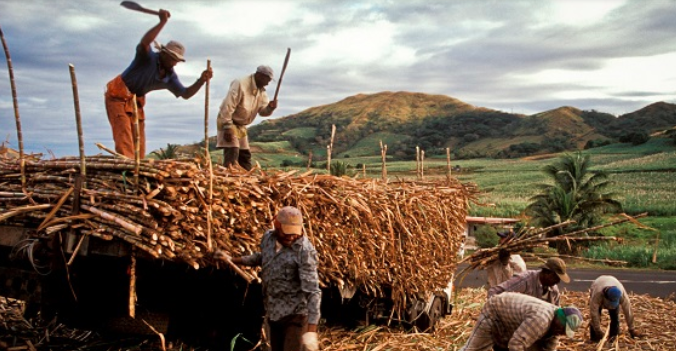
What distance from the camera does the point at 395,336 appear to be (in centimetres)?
837

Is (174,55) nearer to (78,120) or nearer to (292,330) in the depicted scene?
(78,120)

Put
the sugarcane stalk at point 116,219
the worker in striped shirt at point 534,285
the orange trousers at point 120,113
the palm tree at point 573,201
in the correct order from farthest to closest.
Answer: the palm tree at point 573,201 < the orange trousers at point 120,113 < the worker in striped shirt at point 534,285 < the sugarcane stalk at point 116,219

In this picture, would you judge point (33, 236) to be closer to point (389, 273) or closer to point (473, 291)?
point (389, 273)

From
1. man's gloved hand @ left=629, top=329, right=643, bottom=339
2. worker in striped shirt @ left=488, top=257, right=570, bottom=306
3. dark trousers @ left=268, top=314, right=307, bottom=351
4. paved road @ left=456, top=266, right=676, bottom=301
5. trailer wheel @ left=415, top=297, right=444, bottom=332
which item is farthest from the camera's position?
paved road @ left=456, top=266, right=676, bottom=301

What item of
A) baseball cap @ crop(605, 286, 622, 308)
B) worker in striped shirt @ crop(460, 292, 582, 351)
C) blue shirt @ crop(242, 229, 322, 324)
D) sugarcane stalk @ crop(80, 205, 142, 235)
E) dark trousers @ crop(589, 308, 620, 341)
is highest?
sugarcane stalk @ crop(80, 205, 142, 235)

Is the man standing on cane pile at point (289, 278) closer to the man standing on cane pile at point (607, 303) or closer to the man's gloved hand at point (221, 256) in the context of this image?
the man's gloved hand at point (221, 256)

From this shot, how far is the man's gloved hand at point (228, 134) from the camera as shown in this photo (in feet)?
27.6

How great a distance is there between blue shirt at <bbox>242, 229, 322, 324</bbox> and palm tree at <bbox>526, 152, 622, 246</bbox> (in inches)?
961

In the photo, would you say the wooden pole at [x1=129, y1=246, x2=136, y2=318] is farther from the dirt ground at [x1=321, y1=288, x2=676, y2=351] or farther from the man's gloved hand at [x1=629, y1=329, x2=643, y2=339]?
the man's gloved hand at [x1=629, y1=329, x2=643, y2=339]

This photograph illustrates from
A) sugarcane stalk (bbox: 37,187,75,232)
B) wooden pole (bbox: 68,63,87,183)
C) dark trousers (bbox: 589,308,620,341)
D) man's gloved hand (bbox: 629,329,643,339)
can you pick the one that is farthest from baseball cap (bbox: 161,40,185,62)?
man's gloved hand (bbox: 629,329,643,339)

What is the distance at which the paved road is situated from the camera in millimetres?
16109

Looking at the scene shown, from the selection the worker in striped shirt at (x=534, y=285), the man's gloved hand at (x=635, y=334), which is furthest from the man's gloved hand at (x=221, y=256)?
the man's gloved hand at (x=635, y=334)

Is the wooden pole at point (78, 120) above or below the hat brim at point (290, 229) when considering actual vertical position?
above

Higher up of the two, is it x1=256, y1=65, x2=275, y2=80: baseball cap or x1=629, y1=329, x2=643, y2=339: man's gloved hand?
x1=256, y1=65, x2=275, y2=80: baseball cap
